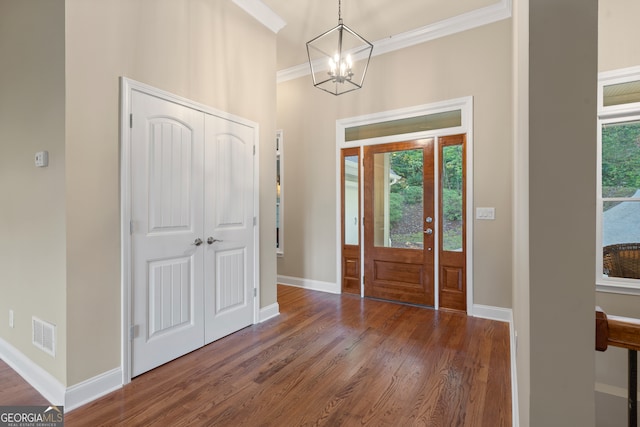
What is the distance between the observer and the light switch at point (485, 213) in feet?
11.3

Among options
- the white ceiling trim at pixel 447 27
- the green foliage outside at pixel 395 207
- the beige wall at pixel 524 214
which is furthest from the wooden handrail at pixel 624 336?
the white ceiling trim at pixel 447 27

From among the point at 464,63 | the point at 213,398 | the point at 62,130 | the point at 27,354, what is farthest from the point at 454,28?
the point at 27,354

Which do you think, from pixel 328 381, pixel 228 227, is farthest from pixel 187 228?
pixel 328 381

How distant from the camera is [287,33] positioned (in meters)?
3.90

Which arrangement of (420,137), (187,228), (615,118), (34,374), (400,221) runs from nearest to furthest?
(34,374) → (187,228) → (615,118) → (420,137) → (400,221)

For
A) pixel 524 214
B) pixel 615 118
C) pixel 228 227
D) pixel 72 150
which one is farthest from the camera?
pixel 228 227

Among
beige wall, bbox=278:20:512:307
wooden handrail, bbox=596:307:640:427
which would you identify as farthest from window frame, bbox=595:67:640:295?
wooden handrail, bbox=596:307:640:427

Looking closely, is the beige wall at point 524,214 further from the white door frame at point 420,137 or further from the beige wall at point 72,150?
the beige wall at point 72,150

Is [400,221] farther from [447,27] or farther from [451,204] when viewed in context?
[447,27]

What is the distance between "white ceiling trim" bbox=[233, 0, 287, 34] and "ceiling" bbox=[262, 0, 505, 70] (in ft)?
0.16

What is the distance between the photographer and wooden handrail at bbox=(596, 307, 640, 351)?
32.3 inches

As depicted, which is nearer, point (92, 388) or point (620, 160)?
point (92, 388)

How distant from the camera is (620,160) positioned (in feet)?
9.36

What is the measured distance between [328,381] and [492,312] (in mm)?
2246
